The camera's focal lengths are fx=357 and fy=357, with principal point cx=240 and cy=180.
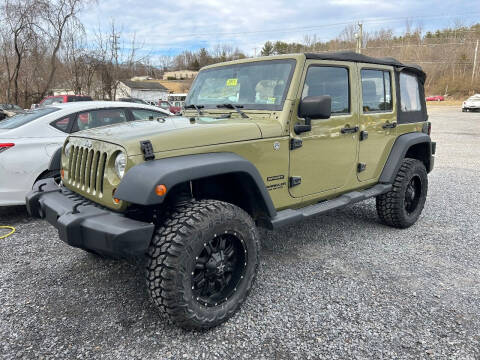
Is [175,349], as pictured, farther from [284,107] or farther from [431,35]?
[431,35]

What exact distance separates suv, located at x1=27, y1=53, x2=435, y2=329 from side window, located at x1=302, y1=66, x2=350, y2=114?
0.01 meters

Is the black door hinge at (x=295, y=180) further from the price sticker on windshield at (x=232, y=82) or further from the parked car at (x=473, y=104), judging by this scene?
the parked car at (x=473, y=104)

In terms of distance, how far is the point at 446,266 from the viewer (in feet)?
11.4

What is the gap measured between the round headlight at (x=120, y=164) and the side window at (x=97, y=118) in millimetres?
3023

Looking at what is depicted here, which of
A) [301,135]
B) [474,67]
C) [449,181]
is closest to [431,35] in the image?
[474,67]

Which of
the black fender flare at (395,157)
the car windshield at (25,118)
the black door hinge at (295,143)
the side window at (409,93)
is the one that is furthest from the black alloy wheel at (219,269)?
the car windshield at (25,118)

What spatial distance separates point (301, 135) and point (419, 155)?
8.42ft

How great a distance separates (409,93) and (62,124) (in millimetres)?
4578

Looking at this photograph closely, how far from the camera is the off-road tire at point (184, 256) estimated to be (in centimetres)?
224

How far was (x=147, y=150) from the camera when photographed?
227 centimetres

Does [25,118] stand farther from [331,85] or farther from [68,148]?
[331,85]

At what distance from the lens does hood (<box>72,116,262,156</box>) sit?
93.2 inches

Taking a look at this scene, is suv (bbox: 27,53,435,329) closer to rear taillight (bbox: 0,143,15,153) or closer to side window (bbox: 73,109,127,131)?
rear taillight (bbox: 0,143,15,153)

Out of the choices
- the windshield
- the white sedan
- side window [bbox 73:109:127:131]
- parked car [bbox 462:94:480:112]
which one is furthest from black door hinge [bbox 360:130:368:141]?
parked car [bbox 462:94:480:112]
